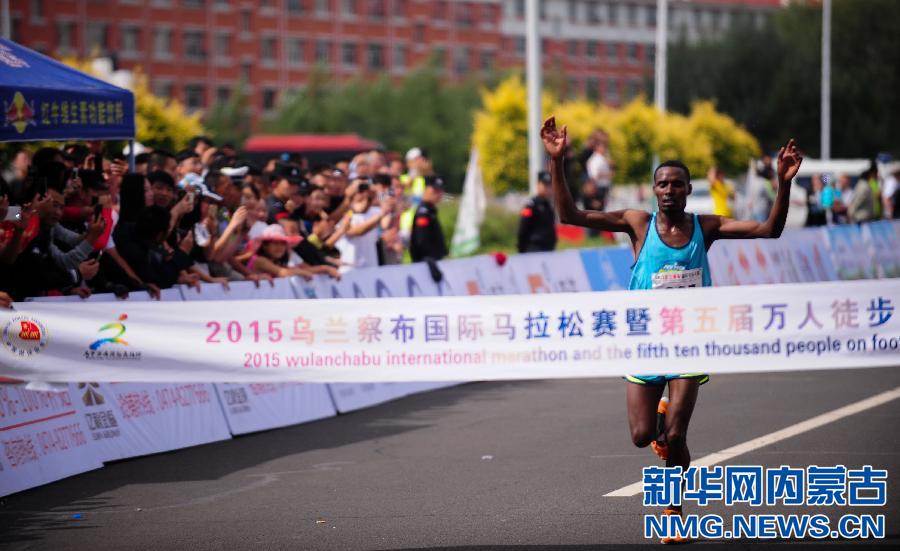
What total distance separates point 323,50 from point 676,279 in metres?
104

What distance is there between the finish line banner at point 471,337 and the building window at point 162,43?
94.0 metres

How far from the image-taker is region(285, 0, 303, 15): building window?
354 feet

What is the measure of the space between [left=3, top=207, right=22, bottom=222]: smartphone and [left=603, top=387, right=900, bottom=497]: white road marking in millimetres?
4395

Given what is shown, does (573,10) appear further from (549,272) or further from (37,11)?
(549,272)

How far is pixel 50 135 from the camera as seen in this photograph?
13.2 metres

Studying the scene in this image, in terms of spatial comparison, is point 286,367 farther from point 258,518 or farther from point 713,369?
point 713,369

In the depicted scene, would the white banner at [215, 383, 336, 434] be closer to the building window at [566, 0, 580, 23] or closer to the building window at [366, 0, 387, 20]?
the building window at [366, 0, 387, 20]

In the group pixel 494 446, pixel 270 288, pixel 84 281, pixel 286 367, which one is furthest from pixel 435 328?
pixel 270 288

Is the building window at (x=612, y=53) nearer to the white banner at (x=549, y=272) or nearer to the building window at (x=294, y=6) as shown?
the building window at (x=294, y=6)

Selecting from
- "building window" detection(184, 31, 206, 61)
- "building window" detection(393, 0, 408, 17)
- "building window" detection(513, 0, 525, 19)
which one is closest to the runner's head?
"building window" detection(184, 31, 206, 61)

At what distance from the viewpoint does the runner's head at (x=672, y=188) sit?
26.8 ft

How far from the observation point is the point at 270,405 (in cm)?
1316

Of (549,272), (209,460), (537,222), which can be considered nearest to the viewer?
(209,460)

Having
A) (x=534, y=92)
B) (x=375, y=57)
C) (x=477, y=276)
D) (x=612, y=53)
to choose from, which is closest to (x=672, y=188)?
(x=477, y=276)
